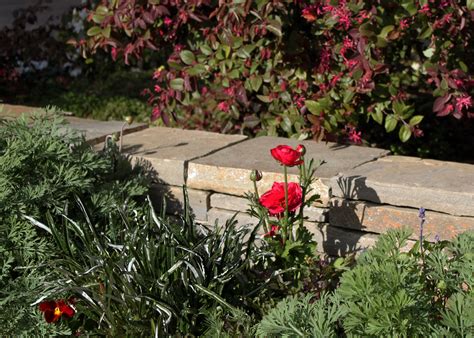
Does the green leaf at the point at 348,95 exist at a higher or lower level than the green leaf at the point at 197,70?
lower

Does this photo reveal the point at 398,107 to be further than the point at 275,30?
Yes

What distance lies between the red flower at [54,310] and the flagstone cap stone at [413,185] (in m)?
1.13

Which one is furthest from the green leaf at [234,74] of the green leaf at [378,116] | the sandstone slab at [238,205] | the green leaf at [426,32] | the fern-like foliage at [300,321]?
the fern-like foliage at [300,321]

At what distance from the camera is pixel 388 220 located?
338cm

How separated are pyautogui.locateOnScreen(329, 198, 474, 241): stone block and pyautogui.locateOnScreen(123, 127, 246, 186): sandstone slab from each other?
2.27ft

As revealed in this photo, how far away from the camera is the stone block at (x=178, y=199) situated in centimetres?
377

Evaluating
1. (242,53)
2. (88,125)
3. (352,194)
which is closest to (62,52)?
(88,125)

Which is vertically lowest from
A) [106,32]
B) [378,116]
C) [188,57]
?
[378,116]

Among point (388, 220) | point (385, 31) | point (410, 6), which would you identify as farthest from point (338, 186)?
point (410, 6)

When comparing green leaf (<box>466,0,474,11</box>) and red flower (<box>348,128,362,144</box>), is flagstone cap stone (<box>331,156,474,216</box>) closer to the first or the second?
red flower (<box>348,128,362,144</box>)

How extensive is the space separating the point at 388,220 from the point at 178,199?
924 mm

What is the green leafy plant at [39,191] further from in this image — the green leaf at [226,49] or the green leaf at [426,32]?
the green leaf at [426,32]

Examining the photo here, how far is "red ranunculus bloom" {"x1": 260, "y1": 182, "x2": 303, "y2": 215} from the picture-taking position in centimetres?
315

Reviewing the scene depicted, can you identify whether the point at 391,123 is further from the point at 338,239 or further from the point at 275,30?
the point at 338,239
